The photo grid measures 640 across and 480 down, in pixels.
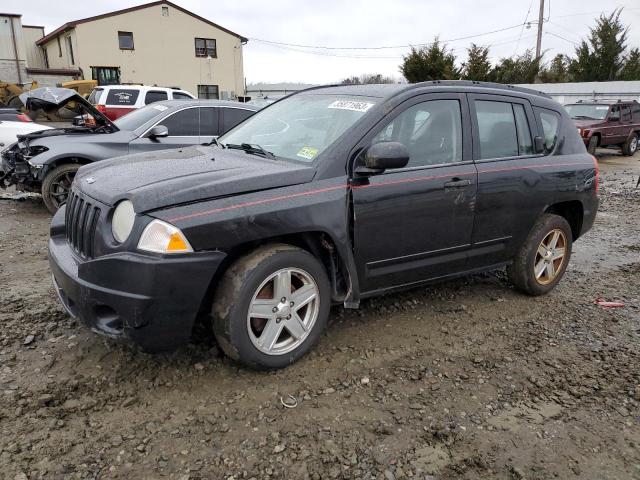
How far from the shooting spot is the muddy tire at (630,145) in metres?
17.0

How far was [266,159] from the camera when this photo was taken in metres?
3.47

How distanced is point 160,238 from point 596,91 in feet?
91.7

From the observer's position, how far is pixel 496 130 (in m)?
4.14

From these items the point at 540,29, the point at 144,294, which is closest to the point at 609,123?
the point at 144,294

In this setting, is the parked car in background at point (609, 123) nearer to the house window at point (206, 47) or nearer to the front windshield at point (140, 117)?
the front windshield at point (140, 117)

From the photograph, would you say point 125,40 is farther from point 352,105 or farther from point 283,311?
point 283,311

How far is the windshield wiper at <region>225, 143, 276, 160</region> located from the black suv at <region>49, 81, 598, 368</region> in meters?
0.01

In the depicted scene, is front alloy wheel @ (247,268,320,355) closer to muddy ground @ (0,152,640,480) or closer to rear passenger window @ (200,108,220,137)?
muddy ground @ (0,152,640,480)

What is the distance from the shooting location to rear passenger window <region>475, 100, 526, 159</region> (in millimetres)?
4005

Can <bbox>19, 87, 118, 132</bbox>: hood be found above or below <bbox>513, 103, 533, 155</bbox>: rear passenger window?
A: above

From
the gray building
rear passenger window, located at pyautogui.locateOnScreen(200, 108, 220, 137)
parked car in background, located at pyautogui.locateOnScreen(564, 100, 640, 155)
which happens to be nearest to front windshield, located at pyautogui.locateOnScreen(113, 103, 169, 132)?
rear passenger window, located at pyautogui.locateOnScreen(200, 108, 220, 137)

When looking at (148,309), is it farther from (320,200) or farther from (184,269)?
(320,200)

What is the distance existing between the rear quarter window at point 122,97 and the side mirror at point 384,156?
44.0 ft

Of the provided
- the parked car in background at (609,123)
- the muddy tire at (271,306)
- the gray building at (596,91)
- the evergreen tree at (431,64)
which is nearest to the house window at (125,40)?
the evergreen tree at (431,64)
